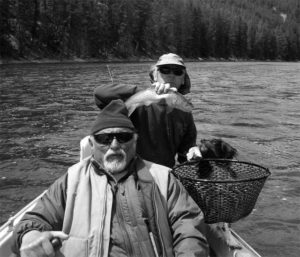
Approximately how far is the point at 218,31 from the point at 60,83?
104054 mm

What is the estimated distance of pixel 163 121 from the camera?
5055 millimetres

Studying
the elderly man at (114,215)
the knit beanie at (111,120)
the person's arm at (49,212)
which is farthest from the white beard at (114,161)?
the person's arm at (49,212)

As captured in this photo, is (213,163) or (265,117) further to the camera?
(265,117)

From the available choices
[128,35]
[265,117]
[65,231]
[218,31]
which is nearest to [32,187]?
[65,231]

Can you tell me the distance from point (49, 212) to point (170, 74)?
7.17 ft

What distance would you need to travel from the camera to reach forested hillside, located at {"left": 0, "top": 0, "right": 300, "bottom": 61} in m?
70.7

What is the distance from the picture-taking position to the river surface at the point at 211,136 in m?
8.04

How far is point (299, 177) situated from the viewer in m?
10.2

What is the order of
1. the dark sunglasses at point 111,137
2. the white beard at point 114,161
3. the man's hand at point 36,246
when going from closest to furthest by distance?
the man's hand at point 36,246 < the white beard at point 114,161 < the dark sunglasses at point 111,137

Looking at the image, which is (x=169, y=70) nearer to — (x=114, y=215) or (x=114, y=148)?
(x=114, y=148)

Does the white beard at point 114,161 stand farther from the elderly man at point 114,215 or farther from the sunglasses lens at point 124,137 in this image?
the sunglasses lens at point 124,137

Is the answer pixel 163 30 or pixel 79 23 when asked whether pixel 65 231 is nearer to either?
pixel 79 23

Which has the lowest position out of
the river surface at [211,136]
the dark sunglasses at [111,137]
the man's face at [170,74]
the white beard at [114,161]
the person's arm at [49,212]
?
the river surface at [211,136]

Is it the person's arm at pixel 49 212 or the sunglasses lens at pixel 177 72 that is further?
the sunglasses lens at pixel 177 72
